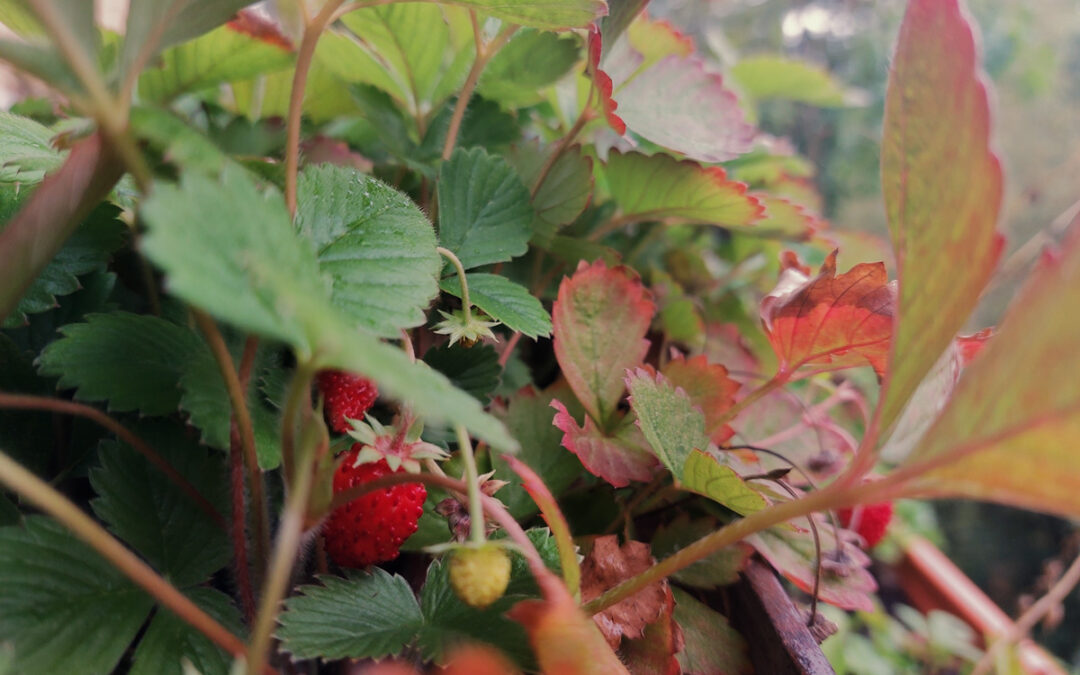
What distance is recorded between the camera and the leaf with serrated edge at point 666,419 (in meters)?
0.28

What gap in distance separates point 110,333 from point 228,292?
16 cm

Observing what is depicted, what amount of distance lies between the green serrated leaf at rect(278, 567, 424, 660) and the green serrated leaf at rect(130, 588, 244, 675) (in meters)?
0.03

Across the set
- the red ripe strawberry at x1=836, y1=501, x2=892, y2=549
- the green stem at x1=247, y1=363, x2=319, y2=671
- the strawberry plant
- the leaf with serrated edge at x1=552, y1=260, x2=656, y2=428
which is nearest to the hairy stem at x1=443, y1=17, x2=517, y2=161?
the strawberry plant

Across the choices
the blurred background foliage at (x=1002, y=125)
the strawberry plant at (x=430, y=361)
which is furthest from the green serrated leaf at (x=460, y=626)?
the blurred background foliage at (x=1002, y=125)

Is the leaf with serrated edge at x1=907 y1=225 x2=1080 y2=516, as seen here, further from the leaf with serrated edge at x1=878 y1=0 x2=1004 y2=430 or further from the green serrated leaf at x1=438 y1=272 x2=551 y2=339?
the green serrated leaf at x1=438 y1=272 x2=551 y2=339

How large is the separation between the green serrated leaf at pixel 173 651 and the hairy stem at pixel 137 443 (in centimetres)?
5

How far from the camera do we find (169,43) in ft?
0.66

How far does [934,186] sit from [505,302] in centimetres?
18

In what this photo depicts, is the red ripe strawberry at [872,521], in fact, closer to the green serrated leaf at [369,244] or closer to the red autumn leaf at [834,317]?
the red autumn leaf at [834,317]

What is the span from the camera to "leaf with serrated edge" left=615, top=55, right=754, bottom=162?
14.0 inches

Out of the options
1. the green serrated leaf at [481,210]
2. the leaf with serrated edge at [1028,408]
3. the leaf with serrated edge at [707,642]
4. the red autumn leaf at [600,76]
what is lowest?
the leaf with serrated edge at [707,642]

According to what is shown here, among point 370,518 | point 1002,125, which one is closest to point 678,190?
point 370,518

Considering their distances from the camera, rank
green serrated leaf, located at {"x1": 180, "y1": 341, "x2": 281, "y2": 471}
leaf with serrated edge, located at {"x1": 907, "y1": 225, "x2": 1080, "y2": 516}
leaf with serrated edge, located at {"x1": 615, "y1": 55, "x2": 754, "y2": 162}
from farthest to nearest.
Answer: leaf with serrated edge, located at {"x1": 615, "y1": 55, "x2": 754, "y2": 162} → green serrated leaf, located at {"x1": 180, "y1": 341, "x2": 281, "y2": 471} → leaf with serrated edge, located at {"x1": 907, "y1": 225, "x2": 1080, "y2": 516}

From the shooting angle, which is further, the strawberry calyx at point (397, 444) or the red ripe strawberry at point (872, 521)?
the red ripe strawberry at point (872, 521)
